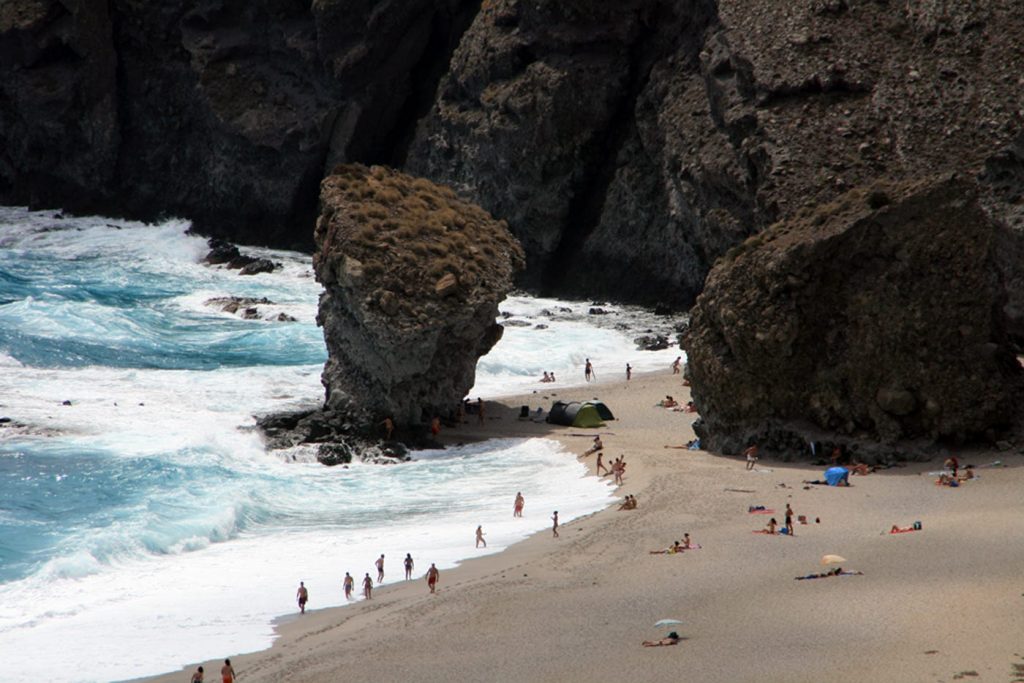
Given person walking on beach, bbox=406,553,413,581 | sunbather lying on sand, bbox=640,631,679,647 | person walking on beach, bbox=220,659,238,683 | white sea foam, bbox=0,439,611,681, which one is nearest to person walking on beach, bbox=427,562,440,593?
person walking on beach, bbox=406,553,413,581

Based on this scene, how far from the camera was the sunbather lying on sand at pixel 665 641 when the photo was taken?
15.7 meters

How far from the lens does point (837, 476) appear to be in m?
24.6

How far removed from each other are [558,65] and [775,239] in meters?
27.9

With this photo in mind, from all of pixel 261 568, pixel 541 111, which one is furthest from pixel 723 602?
pixel 541 111

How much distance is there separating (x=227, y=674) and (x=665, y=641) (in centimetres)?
551

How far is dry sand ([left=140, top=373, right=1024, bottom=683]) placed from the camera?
14.9m

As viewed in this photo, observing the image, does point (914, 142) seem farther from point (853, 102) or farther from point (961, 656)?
point (961, 656)

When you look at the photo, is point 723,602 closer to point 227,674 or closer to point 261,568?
point 227,674

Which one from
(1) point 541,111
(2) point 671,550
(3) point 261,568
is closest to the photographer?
(2) point 671,550

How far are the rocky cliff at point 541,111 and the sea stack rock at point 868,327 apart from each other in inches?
349

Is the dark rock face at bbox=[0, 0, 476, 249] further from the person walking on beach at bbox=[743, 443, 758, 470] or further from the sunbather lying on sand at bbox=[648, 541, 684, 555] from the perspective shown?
the sunbather lying on sand at bbox=[648, 541, 684, 555]

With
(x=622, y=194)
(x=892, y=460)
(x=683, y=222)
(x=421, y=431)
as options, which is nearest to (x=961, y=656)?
(x=892, y=460)

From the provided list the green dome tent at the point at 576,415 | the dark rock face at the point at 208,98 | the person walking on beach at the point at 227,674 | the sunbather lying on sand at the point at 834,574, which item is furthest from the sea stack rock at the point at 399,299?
the dark rock face at the point at 208,98

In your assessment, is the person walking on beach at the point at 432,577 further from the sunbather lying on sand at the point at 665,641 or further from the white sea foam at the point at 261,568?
the sunbather lying on sand at the point at 665,641
